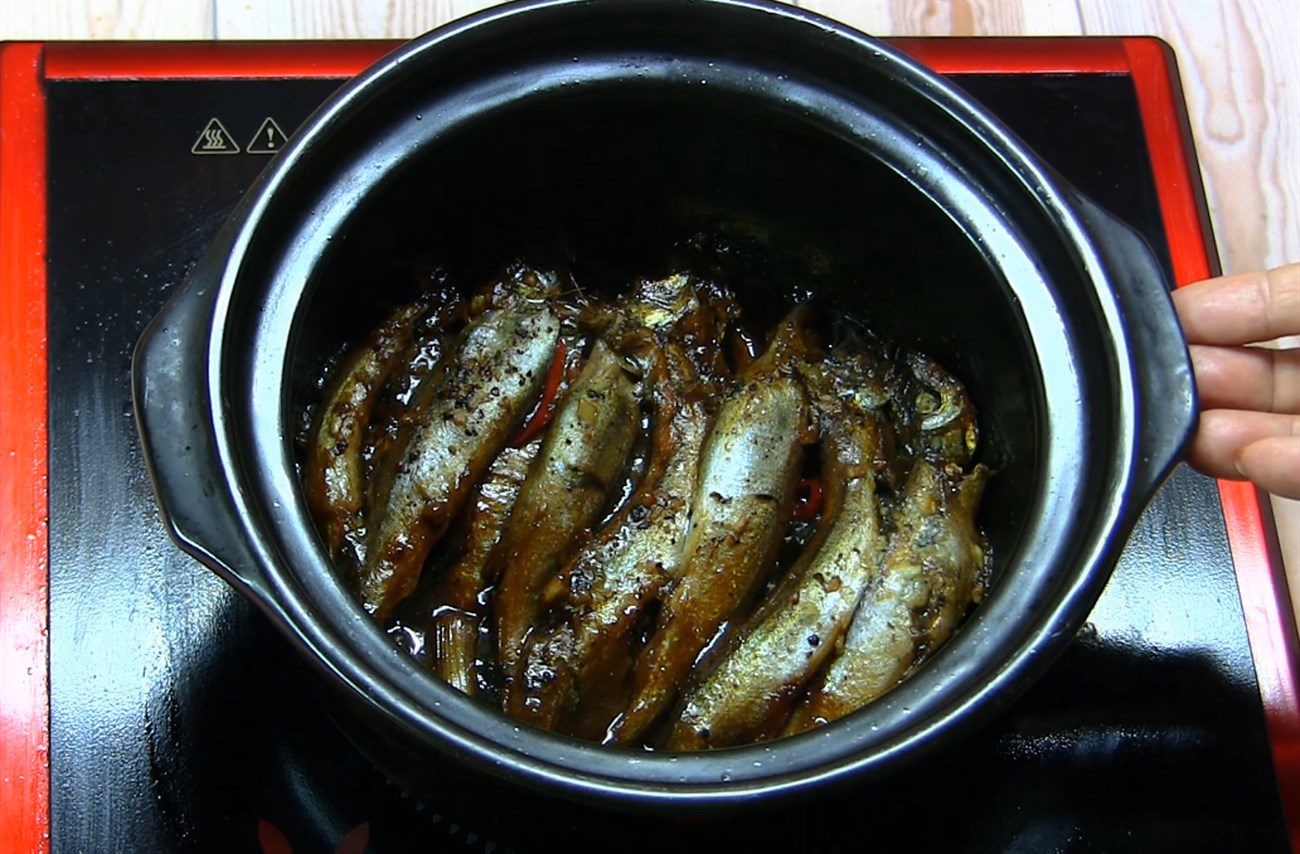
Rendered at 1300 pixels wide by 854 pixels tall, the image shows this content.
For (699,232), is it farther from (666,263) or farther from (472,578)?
(472,578)

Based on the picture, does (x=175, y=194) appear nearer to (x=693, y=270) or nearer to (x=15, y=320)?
(x=15, y=320)

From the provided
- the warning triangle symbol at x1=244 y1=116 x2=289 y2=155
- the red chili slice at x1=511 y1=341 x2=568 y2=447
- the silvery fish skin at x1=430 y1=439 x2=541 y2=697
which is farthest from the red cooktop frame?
Result: the red chili slice at x1=511 y1=341 x2=568 y2=447

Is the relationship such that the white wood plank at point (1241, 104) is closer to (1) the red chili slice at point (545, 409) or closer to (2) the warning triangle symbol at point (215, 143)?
(1) the red chili slice at point (545, 409)

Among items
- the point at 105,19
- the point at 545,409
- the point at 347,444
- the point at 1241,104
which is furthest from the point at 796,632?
the point at 105,19

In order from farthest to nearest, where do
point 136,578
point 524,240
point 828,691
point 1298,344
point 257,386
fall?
point 1298,344
point 524,240
point 136,578
point 828,691
point 257,386

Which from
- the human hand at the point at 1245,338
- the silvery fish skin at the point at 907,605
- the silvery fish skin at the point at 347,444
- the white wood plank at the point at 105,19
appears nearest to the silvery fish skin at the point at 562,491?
the silvery fish skin at the point at 347,444

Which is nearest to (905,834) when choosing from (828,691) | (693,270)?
(828,691)
